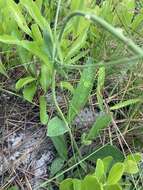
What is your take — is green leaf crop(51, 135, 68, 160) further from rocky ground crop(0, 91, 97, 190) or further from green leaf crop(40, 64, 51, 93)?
green leaf crop(40, 64, 51, 93)

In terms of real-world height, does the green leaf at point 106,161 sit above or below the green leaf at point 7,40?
below

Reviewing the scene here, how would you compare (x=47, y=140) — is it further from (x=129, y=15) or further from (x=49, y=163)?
(x=129, y=15)

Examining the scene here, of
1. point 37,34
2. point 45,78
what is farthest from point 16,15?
point 45,78

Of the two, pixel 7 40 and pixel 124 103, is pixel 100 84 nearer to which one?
pixel 124 103

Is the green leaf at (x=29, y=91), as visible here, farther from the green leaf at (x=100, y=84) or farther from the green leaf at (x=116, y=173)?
the green leaf at (x=116, y=173)

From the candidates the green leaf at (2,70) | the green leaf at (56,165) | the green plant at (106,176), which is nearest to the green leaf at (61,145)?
the green leaf at (56,165)

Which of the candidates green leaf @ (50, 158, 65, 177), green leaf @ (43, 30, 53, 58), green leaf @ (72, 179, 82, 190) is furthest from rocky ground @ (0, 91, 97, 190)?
green leaf @ (43, 30, 53, 58)

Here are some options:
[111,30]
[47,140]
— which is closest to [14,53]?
[47,140]
